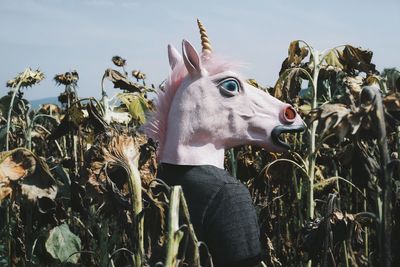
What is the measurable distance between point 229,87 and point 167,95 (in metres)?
0.21

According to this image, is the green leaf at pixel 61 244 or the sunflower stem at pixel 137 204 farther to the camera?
the green leaf at pixel 61 244

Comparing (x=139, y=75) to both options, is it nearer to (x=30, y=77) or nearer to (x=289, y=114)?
(x=30, y=77)

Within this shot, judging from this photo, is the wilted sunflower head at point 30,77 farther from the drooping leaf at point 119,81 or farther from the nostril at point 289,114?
the nostril at point 289,114

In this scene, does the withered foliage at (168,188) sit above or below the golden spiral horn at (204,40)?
below

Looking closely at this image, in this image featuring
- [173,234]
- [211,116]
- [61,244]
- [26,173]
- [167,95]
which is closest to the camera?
[173,234]

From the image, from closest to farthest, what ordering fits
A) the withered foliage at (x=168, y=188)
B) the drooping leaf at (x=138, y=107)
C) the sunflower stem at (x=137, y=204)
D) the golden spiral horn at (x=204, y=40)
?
the withered foliage at (x=168, y=188) → the sunflower stem at (x=137, y=204) → the golden spiral horn at (x=204, y=40) → the drooping leaf at (x=138, y=107)

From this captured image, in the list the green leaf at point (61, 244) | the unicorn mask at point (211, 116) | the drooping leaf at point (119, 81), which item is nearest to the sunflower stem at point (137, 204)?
the unicorn mask at point (211, 116)

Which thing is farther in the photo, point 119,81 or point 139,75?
point 139,75

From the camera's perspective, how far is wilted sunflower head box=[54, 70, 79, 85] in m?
3.89

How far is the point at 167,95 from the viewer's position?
2066 millimetres

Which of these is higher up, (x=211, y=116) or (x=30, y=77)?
(x=30, y=77)

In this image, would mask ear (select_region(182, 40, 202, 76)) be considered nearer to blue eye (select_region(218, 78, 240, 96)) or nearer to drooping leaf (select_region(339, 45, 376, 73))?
blue eye (select_region(218, 78, 240, 96))

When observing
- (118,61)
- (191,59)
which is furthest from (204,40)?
(118,61)

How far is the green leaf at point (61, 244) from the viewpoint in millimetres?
2561
